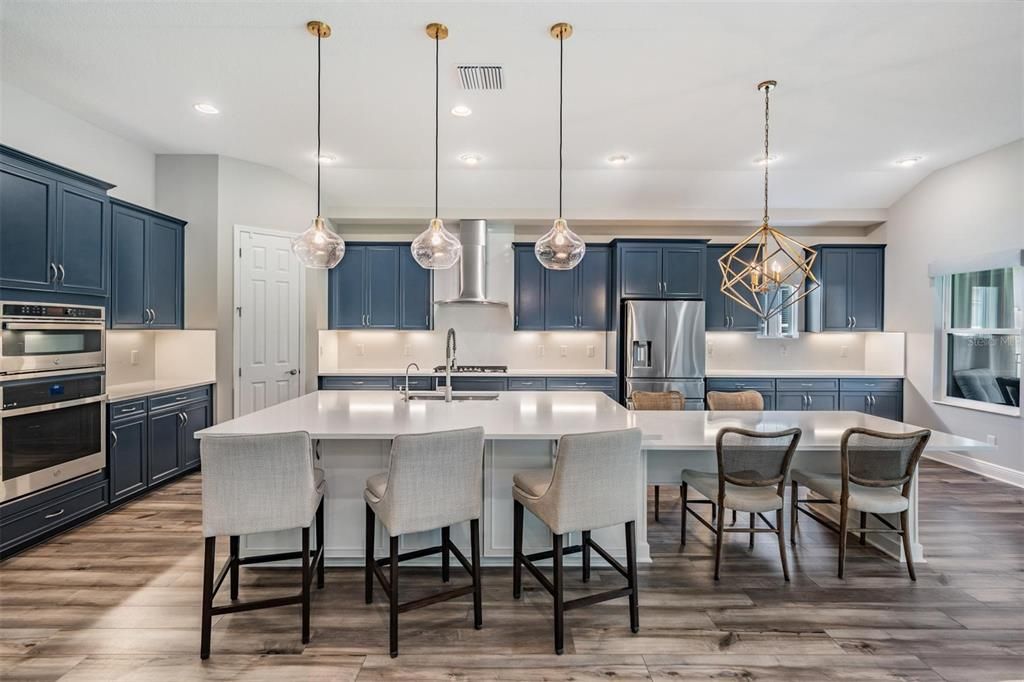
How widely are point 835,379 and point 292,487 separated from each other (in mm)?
5840

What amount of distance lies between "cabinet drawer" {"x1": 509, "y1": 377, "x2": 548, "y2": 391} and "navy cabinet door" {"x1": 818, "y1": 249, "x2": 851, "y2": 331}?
3507 mm

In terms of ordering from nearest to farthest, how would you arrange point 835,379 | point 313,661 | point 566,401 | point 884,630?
1. point 313,661
2. point 884,630
3. point 566,401
4. point 835,379

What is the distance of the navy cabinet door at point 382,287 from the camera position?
5773 mm

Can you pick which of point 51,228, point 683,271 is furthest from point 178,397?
point 683,271

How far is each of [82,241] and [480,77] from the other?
9.61 feet

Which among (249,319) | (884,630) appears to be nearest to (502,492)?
(884,630)

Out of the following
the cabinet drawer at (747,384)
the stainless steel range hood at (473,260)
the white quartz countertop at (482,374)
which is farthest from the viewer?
the stainless steel range hood at (473,260)

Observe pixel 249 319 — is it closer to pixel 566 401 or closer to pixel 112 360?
pixel 112 360

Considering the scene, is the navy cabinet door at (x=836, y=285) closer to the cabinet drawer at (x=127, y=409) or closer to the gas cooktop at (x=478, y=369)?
the gas cooktop at (x=478, y=369)

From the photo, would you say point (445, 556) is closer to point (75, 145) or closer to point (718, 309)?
point (75, 145)

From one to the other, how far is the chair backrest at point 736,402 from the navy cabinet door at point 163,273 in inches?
186

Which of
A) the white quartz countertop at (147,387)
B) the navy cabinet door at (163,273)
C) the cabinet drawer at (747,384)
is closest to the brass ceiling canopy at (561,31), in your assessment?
the navy cabinet door at (163,273)

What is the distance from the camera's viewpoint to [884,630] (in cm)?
216

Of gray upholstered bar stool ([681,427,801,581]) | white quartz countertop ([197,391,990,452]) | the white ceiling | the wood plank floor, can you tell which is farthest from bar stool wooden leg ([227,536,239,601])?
the white ceiling
